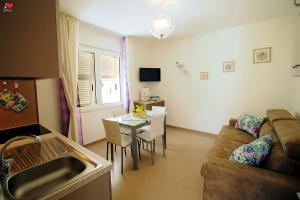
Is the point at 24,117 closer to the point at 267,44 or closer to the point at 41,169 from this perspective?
the point at 41,169

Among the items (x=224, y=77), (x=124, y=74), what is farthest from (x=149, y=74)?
(x=224, y=77)

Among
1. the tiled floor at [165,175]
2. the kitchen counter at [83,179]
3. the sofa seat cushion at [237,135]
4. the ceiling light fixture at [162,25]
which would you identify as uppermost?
the ceiling light fixture at [162,25]

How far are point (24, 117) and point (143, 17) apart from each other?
2411 mm

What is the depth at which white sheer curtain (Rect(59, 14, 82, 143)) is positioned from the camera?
8.79ft

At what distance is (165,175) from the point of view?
229 centimetres

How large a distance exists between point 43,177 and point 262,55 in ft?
12.7

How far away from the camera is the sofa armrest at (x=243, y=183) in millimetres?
1217

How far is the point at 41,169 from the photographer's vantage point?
1043mm

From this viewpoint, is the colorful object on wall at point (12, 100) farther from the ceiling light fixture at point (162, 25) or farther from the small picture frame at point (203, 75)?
the small picture frame at point (203, 75)

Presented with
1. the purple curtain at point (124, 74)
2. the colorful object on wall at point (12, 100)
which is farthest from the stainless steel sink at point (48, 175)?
the purple curtain at point (124, 74)

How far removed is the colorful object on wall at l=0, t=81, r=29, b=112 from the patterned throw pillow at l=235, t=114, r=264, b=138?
3.37 metres

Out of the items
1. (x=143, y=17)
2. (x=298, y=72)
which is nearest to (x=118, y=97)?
(x=143, y=17)

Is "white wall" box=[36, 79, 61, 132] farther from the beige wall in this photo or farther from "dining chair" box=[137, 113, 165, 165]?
the beige wall

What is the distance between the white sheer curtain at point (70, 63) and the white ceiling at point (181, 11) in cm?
20
